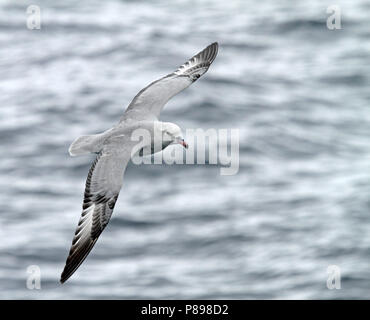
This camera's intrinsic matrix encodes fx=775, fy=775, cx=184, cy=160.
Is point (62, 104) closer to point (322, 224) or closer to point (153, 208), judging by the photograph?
point (153, 208)

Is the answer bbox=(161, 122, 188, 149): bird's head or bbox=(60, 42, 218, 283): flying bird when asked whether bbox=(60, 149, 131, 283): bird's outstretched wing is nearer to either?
bbox=(60, 42, 218, 283): flying bird

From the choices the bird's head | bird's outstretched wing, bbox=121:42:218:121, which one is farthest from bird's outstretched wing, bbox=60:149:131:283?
bird's outstretched wing, bbox=121:42:218:121

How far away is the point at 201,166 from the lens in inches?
462

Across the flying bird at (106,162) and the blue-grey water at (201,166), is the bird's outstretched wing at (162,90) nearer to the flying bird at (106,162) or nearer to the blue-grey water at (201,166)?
the flying bird at (106,162)

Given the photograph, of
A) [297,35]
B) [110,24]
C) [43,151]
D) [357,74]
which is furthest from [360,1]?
[43,151]

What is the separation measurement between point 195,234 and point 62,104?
4799mm

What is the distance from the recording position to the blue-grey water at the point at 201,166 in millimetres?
9633

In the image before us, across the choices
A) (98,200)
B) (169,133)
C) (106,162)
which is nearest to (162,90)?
(169,133)

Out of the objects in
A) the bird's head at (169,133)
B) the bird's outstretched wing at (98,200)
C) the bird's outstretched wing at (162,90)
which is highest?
the bird's outstretched wing at (162,90)

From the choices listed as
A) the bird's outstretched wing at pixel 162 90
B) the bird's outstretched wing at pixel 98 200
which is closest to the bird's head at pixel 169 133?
the bird's outstretched wing at pixel 98 200

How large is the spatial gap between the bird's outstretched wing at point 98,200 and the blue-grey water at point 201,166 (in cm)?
112

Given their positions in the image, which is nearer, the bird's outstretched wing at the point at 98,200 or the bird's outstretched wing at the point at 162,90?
the bird's outstretched wing at the point at 98,200

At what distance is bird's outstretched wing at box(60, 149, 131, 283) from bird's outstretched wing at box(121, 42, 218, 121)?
1231mm

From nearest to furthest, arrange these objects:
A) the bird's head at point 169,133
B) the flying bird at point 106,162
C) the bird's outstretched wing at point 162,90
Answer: the flying bird at point 106,162
the bird's head at point 169,133
the bird's outstretched wing at point 162,90
